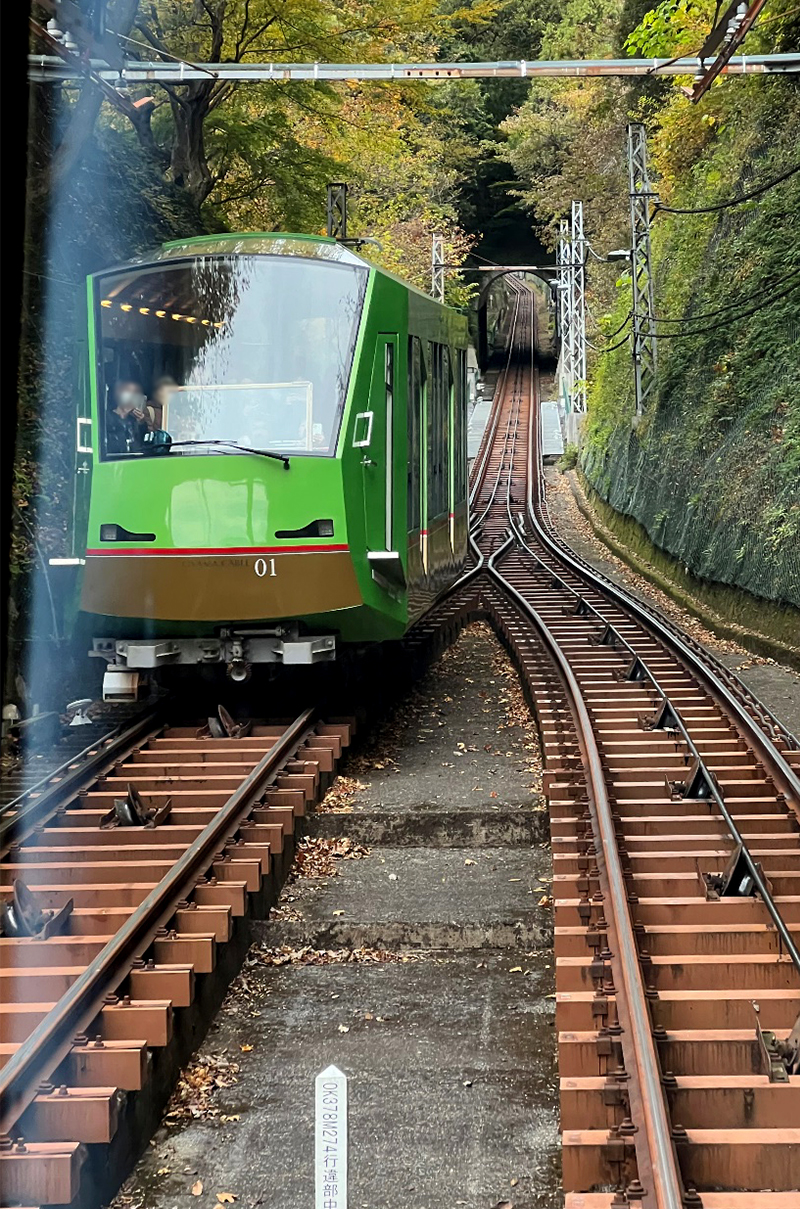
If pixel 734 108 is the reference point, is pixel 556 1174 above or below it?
below

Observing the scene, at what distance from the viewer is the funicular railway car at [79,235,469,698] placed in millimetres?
8500

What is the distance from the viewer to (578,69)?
43.7 ft

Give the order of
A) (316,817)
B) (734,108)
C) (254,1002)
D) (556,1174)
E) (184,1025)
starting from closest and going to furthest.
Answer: (556,1174), (184,1025), (254,1002), (316,817), (734,108)

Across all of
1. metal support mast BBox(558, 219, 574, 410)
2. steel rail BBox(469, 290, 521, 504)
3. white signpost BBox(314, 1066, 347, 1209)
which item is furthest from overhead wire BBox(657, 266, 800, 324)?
metal support mast BBox(558, 219, 574, 410)

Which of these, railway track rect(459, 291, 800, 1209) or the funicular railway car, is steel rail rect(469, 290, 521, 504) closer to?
railway track rect(459, 291, 800, 1209)

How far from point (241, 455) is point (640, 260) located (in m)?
22.3

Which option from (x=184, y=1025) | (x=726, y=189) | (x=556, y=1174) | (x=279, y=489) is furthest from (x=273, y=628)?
(x=726, y=189)

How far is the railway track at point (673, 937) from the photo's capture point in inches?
150

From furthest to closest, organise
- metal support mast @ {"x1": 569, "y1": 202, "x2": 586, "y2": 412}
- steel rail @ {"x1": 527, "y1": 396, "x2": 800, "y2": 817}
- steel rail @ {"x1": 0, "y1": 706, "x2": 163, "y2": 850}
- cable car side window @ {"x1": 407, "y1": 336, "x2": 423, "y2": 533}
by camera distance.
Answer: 1. metal support mast @ {"x1": 569, "y1": 202, "x2": 586, "y2": 412}
2. cable car side window @ {"x1": 407, "y1": 336, "x2": 423, "y2": 533}
3. steel rail @ {"x1": 527, "y1": 396, "x2": 800, "y2": 817}
4. steel rail @ {"x1": 0, "y1": 706, "x2": 163, "y2": 850}

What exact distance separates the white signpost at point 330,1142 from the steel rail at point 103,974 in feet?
3.46

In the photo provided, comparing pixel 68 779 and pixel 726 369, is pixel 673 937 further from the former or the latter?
pixel 726 369

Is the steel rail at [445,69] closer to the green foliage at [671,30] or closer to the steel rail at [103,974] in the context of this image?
the green foliage at [671,30]

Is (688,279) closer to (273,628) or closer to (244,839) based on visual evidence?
(273,628)

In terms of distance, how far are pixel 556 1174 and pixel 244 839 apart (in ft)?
10.2
